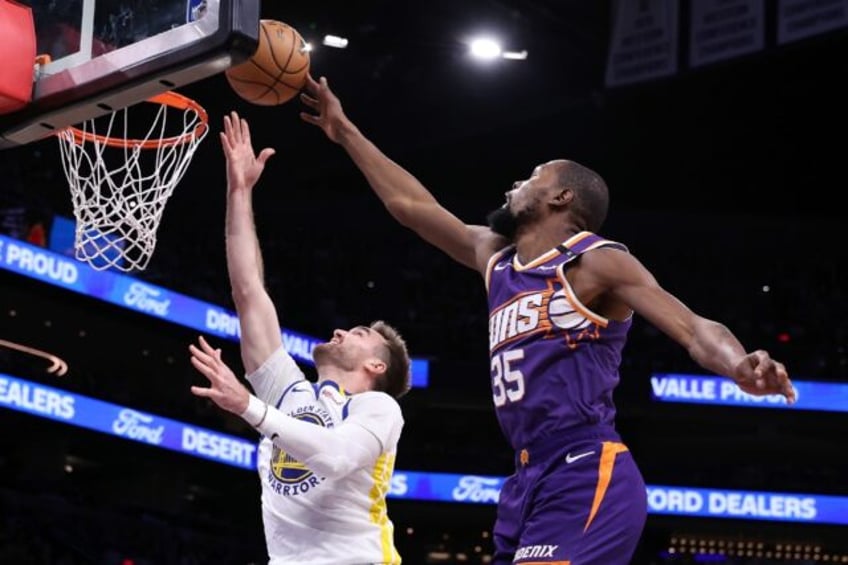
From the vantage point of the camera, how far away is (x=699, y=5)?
12.9 m

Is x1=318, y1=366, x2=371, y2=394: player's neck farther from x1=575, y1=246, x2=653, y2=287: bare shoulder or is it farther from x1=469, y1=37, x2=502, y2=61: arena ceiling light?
x1=469, y1=37, x2=502, y2=61: arena ceiling light

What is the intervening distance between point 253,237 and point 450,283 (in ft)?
58.8

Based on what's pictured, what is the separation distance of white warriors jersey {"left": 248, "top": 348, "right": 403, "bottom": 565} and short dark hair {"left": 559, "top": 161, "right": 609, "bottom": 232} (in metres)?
0.94

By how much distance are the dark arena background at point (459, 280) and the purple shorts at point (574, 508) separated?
9737mm

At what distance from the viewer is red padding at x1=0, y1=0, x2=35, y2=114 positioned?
4809 millimetres

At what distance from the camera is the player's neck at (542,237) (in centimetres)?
382

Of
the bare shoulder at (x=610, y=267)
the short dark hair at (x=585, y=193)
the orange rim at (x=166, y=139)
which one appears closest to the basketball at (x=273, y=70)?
the orange rim at (x=166, y=139)

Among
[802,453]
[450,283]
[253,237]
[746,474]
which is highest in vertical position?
[450,283]

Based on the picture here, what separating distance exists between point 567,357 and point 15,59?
8.35 feet

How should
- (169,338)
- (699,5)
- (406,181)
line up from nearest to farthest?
(406,181), (699,5), (169,338)

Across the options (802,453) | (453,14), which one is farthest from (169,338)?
(802,453)

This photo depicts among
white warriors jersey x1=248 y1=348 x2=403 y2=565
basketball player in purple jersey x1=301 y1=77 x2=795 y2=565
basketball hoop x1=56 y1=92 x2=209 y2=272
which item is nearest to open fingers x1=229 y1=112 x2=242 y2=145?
basketball hoop x1=56 y1=92 x2=209 y2=272

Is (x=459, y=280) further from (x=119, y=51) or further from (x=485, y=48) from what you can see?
(x=119, y=51)

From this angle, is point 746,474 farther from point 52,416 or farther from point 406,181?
point 406,181
